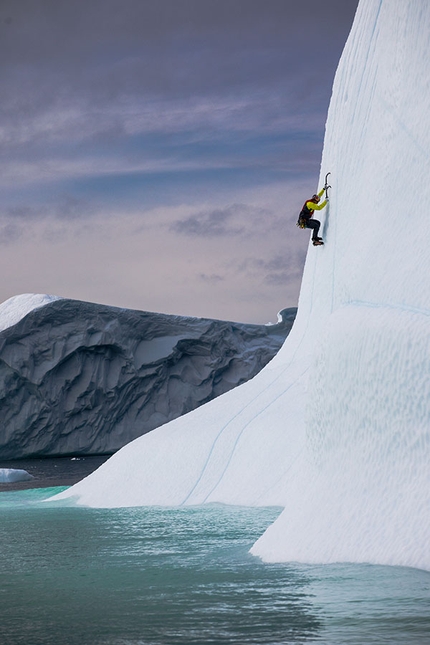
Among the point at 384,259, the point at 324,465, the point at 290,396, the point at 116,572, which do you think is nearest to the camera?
the point at 116,572

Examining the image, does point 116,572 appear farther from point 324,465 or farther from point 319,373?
point 319,373

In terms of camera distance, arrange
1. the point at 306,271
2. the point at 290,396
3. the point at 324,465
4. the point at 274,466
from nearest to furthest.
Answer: the point at 324,465, the point at 274,466, the point at 290,396, the point at 306,271

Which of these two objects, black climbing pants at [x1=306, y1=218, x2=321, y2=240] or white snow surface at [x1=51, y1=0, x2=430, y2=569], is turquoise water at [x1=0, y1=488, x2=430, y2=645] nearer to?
white snow surface at [x1=51, y1=0, x2=430, y2=569]

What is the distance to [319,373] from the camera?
273 inches

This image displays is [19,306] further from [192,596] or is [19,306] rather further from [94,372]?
[192,596]

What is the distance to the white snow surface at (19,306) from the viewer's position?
28.9 metres

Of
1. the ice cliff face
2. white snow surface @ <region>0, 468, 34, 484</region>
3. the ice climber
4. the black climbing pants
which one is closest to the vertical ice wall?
the ice climber

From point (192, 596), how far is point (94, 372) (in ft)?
81.6

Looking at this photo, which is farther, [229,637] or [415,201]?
[415,201]

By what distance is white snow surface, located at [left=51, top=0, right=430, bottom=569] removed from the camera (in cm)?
607

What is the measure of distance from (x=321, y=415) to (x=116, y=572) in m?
1.98

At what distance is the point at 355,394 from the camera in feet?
21.5

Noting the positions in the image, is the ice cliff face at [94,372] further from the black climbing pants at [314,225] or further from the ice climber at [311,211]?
the ice climber at [311,211]

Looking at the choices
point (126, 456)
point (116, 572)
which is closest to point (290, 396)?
point (126, 456)
